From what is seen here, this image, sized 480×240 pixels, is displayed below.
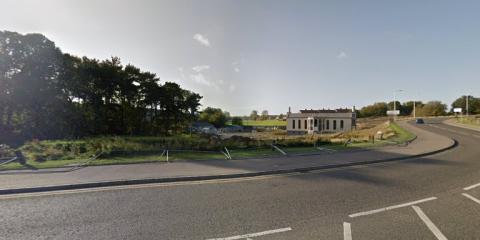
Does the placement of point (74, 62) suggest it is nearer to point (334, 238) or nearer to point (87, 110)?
point (87, 110)

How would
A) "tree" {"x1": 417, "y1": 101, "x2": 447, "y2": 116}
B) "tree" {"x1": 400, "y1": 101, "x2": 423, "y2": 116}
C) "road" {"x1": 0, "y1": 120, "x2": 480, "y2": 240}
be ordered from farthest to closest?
"tree" {"x1": 400, "y1": 101, "x2": 423, "y2": 116} → "tree" {"x1": 417, "y1": 101, "x2": 447, "y2": 116} → "road" {"x1": 0, "y1": 120, "x2": 480, "y2": 240}

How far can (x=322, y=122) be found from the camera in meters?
59.2

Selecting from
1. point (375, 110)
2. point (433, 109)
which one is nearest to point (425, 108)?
point (433, 109)

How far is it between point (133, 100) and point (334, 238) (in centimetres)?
3292

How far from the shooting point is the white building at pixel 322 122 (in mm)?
55625

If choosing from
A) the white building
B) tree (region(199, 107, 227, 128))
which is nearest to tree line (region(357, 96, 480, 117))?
the white building

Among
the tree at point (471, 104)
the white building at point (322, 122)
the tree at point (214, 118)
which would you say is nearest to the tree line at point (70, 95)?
the white building at point (322, 122)

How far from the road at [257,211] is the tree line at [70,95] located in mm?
23869

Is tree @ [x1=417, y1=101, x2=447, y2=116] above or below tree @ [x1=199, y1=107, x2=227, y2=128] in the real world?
above

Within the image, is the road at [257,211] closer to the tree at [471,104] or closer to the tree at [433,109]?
the tree at [433,109]

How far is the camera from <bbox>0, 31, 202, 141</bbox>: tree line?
899 inches

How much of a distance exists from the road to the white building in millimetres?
52041

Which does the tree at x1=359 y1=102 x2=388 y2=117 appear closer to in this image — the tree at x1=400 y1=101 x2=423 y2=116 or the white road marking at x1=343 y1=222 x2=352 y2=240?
the tree at x1=400 y1=101 x2=423 y2=116

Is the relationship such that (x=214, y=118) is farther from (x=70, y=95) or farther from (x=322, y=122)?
(x=70, y=95)
